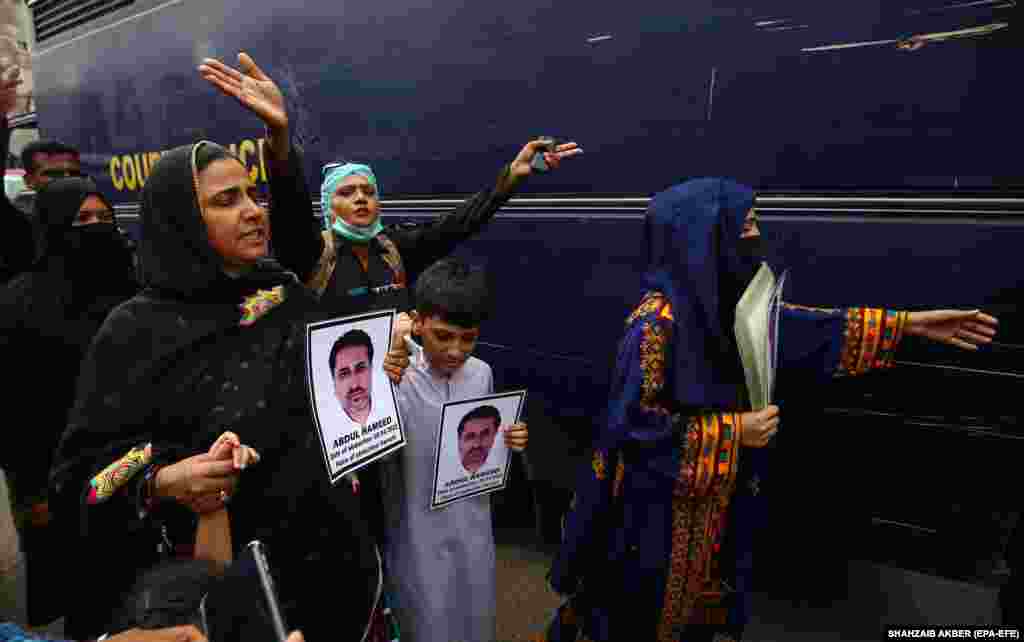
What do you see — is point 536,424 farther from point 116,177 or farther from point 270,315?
point 116,177

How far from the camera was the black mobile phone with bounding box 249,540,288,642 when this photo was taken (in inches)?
31.3

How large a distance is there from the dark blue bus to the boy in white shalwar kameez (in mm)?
846

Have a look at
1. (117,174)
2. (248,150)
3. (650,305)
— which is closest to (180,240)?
(650,305)

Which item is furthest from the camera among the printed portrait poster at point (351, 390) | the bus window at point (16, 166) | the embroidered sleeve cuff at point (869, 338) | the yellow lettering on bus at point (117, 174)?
the bus window at point (16, 166)

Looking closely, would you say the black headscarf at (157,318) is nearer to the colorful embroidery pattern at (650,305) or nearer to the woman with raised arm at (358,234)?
the woman with raised arm at (358,234)

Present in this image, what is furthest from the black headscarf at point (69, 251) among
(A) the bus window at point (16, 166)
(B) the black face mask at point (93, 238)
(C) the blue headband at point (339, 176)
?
(A) the bus window at point (16, 166)

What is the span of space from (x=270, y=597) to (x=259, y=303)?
819mm

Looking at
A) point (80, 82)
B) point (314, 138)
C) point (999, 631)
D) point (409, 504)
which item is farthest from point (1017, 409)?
point (80, 82)

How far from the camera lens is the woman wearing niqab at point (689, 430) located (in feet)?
5.03

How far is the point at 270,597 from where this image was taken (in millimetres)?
825

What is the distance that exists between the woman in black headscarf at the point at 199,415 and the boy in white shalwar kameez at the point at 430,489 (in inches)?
7.8

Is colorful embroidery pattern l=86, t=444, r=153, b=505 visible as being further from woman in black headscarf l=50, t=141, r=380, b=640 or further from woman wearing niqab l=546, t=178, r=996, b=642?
woman wearing niqab l=546, t=178, r=996, b=642

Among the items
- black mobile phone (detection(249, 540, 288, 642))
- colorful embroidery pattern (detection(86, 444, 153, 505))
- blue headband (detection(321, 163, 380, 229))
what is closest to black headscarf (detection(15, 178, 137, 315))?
blue headband (detection(321, 163, 380, 229))

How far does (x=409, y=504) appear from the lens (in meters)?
1.73
